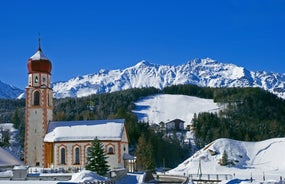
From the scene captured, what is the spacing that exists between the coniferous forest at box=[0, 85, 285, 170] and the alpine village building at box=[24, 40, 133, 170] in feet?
25.9

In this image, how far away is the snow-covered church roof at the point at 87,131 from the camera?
202 ft

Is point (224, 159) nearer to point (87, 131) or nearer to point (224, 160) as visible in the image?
point (224, 160)

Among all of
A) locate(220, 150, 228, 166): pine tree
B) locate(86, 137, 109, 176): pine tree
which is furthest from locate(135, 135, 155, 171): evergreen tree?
locate(86, 137, 109, 176): pine tree

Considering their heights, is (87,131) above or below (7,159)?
above

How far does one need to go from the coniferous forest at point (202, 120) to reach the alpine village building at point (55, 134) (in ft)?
25.9

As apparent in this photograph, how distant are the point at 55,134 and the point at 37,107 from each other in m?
4.78

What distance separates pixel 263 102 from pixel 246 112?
11.5m

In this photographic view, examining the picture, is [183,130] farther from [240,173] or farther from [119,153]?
[119,153]

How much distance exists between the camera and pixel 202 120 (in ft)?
434

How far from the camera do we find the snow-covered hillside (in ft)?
247

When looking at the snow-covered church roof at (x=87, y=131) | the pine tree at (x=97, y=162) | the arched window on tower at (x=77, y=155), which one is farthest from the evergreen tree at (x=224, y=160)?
the pine tree at (x=97, y=162)

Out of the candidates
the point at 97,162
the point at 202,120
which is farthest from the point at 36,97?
the point at 202,120

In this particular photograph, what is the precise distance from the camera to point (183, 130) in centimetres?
15650

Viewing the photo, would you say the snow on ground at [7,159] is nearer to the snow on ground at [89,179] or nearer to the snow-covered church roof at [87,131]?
the snow-covered church roof at [87,131]
